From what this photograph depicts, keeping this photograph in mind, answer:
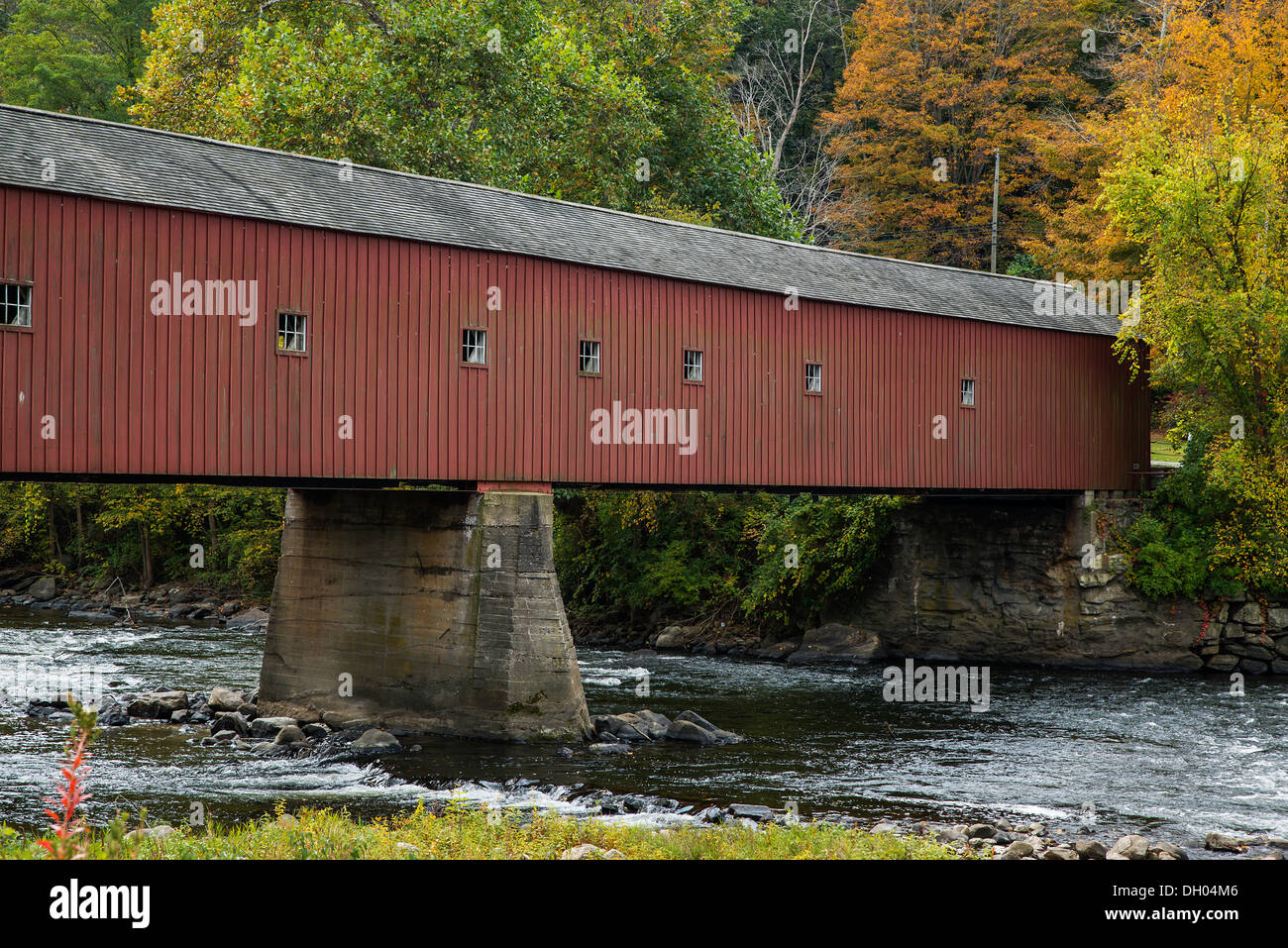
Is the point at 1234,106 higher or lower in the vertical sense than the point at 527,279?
higher

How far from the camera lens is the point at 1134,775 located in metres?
13.3

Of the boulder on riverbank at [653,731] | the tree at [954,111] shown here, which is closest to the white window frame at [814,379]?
the boulder on riverbank at [653,731]

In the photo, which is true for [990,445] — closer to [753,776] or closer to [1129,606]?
[1129,606]

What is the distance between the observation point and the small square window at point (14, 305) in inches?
478

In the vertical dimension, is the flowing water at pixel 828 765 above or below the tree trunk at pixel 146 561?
below

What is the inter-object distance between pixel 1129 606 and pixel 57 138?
59.5 ft

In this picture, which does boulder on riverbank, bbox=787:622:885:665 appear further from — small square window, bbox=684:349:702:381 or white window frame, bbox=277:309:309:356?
white window frame, bbox=277:309:309:356

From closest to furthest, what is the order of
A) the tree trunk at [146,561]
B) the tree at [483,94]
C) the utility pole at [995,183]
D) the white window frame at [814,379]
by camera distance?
the white window frame at [814,379], the tree at [483,94], the utility pole at [995,183], the tree trunk at [146,561]

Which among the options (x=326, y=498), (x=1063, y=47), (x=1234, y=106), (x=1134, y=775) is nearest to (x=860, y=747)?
(x=1134, y=775)

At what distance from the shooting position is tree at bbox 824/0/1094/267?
119 feet

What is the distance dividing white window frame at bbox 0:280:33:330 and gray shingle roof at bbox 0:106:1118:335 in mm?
976

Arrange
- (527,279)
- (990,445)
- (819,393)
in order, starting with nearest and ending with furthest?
(527,279)
(819,393)
(990,445)

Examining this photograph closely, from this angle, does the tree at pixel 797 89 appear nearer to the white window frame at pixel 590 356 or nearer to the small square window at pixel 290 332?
the white window frame at pixel 590 356

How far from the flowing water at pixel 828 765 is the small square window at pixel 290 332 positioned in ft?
14.7
